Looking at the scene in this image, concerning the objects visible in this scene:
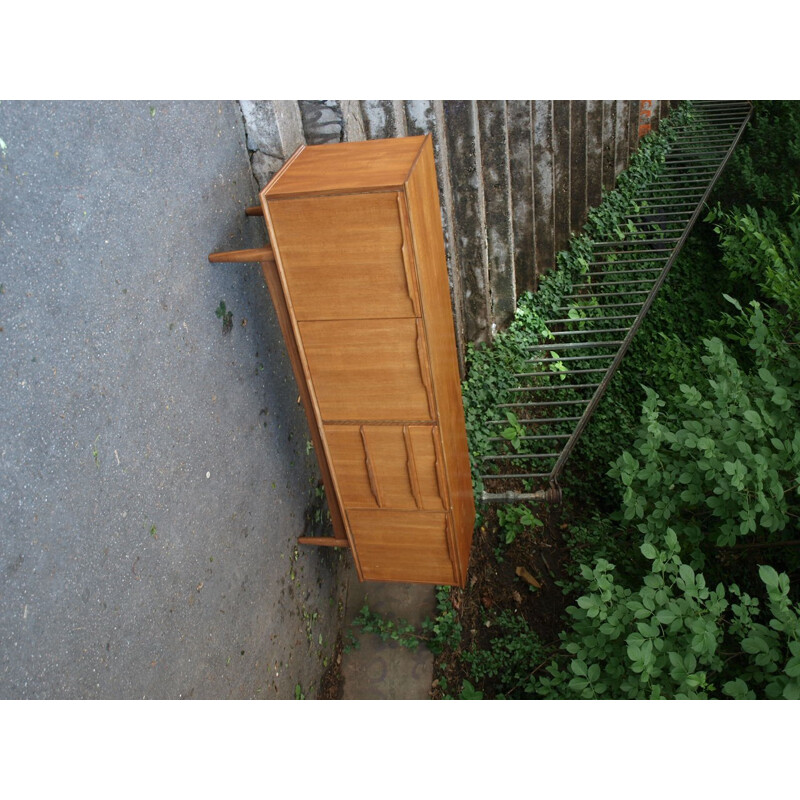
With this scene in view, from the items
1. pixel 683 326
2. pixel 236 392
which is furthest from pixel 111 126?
pixel 683 326

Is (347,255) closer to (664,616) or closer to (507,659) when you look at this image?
(664,616)

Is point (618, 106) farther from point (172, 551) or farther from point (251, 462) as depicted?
point (172, 551)

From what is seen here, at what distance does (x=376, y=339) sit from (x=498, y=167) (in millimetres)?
3364

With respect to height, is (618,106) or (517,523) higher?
(618,106)

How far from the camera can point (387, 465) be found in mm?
3545

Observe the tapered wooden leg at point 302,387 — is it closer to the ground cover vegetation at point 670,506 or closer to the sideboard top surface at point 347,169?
the sideboard top surface at point 347,169

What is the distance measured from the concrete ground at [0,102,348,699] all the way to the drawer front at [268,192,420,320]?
1.44 ft

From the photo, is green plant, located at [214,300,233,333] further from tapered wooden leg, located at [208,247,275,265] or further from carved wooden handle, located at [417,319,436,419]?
carved wooden handle, located at [417,319,436,419]

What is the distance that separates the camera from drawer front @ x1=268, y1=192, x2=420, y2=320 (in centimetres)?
280

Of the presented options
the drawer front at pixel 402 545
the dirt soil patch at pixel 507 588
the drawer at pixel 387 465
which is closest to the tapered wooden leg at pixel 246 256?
the drawer at pixel 387 465

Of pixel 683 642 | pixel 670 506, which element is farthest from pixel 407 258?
pixel 683 642

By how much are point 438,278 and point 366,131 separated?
1813 millimetres

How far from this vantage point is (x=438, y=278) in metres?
3.44

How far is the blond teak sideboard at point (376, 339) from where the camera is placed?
2.86 meters
